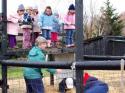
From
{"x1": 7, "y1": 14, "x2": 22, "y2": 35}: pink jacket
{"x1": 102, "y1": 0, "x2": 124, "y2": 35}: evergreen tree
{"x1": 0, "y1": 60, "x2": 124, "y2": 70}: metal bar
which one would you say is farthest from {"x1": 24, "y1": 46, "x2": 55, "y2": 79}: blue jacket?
{"x1": 102, "y1": 0, "x2": 124, "y2": 35}: evergreen tree

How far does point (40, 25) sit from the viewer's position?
12.4 meters

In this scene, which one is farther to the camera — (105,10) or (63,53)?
(105,10)

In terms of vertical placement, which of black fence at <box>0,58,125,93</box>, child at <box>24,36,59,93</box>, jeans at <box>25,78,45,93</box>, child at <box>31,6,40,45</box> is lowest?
jeans at <box>25,78,45,93</box>

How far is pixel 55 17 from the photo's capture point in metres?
12.6

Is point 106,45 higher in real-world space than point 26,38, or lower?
lower

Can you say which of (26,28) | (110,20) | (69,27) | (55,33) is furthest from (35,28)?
(110,20)

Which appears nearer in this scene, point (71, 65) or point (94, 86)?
point (71, 65)

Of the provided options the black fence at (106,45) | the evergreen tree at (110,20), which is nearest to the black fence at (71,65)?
the black fence at (106,45)

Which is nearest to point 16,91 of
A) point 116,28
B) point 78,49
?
point 78,49

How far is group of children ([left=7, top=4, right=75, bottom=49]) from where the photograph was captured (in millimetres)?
11836

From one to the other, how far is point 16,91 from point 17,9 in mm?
4760

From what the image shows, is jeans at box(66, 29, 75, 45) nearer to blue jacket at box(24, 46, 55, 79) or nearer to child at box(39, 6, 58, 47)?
child at box(39, 6, 58, 47)

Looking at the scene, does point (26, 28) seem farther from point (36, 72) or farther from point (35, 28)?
point (36, 72)

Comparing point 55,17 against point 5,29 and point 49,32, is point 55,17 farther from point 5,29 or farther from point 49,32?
point 5,29
